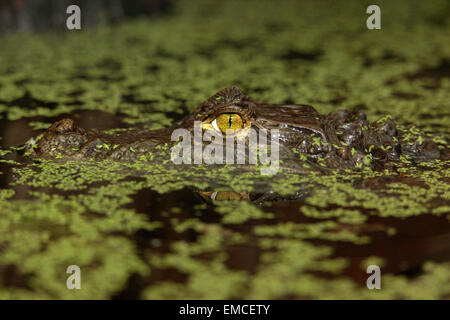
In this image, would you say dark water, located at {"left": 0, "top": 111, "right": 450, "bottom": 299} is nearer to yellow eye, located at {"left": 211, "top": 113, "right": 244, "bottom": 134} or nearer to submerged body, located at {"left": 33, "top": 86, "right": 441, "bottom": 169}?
submerged body, located at {"left": 33, "top": 86, "right": 441, "bottom": 169}

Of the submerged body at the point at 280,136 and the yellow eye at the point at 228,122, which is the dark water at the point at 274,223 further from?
the yellow eye at the point at 228,122

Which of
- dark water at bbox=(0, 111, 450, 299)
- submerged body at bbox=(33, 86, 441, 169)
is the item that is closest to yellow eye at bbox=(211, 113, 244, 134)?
submerged body at bbox=(33, 86, 441, 169)

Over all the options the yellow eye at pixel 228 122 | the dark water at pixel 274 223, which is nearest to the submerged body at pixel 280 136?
the yellow eye at pixel 228 122

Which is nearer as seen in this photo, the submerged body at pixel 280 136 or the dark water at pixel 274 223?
the dark water at pixel 274 223

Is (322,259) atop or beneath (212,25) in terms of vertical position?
beneath

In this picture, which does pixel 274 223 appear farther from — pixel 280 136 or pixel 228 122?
pixel 228 122

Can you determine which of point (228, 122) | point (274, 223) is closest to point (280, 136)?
point (228, 122)

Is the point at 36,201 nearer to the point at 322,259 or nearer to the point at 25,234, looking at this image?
the point at 25,234
